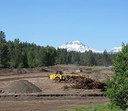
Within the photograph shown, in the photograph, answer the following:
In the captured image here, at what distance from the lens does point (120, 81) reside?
72.5 ft

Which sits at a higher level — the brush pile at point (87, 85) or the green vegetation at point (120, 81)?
the green vegetation at point (120, 81)

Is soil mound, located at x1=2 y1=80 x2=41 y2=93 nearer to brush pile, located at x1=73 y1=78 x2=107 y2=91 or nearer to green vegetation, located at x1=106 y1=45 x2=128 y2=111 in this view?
brush pile, located at x1=73 y1=78 x2=107 y2=91

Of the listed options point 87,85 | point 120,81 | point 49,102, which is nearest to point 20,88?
point 49,102

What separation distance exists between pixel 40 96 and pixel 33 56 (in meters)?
110

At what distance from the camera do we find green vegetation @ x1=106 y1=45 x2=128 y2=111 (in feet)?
71.6

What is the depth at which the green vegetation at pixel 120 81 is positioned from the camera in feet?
71.6

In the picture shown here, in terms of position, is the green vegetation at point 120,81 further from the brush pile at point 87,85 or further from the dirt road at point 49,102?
the brush pile at point 87,85

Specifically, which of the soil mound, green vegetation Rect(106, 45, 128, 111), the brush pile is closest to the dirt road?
the soil mound

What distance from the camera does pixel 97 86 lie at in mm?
57750

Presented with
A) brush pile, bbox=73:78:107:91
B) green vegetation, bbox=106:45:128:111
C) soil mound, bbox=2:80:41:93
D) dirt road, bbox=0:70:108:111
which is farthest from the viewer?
brush pile, bbox=73:78:107:91

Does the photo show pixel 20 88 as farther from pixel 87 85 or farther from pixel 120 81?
pixel 120 81

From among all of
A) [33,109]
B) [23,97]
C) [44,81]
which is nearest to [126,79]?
[33,109]

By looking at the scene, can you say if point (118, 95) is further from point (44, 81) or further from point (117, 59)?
point (44, 81)

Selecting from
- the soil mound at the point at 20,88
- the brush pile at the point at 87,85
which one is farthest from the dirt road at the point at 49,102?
the brush pile at the point at 87,85
